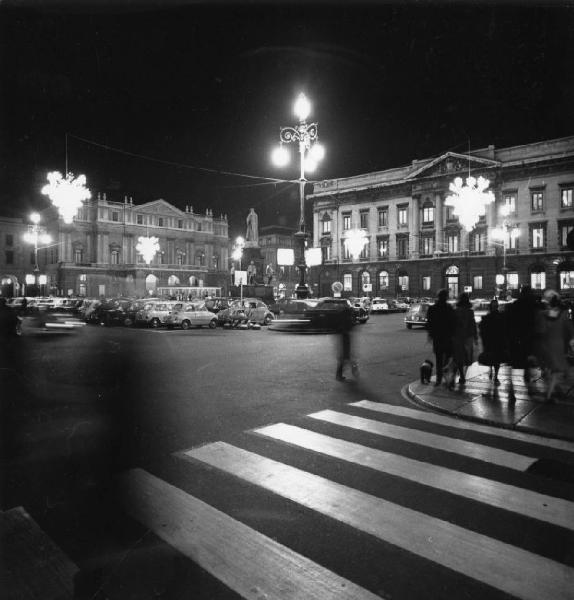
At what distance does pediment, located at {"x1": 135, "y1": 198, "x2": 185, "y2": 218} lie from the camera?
271 ft

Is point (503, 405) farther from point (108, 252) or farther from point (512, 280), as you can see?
point (108, 252)

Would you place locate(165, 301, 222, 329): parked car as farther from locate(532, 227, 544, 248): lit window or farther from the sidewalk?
locate(532, 227, 544, 248): lit window

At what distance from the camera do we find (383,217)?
62906mm

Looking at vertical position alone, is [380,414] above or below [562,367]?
below

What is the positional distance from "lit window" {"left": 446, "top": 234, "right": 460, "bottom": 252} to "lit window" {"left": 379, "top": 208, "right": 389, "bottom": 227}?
8912 millimetres

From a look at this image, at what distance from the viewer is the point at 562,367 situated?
804 cm

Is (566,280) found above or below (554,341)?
above

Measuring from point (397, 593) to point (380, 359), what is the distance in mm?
10957

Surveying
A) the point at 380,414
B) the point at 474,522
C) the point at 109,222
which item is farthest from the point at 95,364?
the point at 109,222

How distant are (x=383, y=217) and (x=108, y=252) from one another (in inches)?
1831

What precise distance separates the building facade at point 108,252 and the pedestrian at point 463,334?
233 feet

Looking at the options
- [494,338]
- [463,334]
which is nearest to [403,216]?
[463,334]

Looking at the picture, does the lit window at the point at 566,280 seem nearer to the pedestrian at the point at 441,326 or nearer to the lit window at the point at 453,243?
the lit window at the point at 453,243

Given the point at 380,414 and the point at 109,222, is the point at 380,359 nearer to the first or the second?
the point at 380,414
